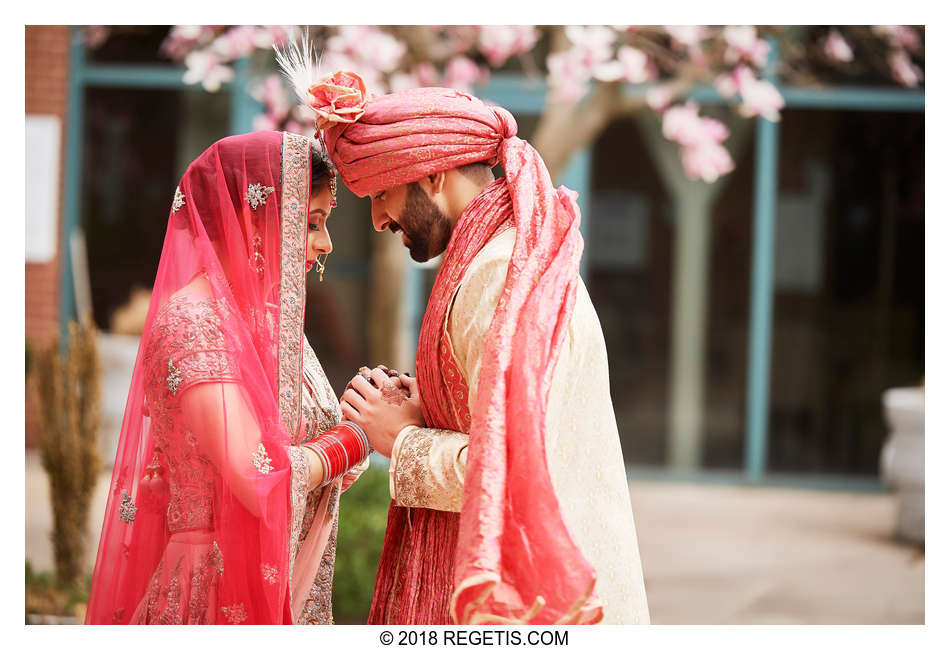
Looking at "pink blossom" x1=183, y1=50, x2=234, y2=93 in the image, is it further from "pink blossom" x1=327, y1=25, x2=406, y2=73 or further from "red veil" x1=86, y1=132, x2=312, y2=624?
"red veil" x1=86, y1=132, x2=312, y2=624

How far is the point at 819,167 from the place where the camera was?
23.0 feet

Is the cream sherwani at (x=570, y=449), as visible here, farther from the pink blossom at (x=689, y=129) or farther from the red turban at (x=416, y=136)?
the pink blossom at (x=689, y=129)

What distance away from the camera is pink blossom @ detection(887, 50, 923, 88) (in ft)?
19.3

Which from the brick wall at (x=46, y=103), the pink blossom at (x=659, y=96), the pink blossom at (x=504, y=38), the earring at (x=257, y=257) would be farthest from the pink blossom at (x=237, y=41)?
the earring at (x=257, y=257)

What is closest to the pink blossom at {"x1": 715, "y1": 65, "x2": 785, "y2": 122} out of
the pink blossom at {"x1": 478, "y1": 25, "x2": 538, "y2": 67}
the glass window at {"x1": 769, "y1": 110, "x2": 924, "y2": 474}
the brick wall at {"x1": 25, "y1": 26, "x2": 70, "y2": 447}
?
the pink blossom at {"x1": 478, "y1": 25, "x2": 538, "y2": 67}

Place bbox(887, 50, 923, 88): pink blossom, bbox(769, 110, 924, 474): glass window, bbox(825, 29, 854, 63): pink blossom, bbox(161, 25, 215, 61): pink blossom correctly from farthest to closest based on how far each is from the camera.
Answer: bbox(769, 110, 924, 474): glass window → bbox(887, 50, 923, 88): pink blossom → bbox(825, 29, 854, 63): pink blossom → bbox(161, 25, 215, 61): pink blossom

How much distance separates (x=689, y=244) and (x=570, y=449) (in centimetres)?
545

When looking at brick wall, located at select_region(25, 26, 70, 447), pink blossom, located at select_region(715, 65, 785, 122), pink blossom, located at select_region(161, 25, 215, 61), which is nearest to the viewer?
pink blossom, located at select_region(715, 65, 785, 122)

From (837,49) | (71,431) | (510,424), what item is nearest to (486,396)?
(510,424)

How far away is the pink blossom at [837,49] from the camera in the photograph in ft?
18.8

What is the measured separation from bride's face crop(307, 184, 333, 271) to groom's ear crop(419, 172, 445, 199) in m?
0.28

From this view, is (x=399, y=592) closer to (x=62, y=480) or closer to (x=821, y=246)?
(x=62, y=480)

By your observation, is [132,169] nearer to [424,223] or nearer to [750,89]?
[750,89]

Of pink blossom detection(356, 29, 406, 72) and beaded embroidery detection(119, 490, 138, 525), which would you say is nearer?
beaded embroidery detection(119, 490, 138, 525)
